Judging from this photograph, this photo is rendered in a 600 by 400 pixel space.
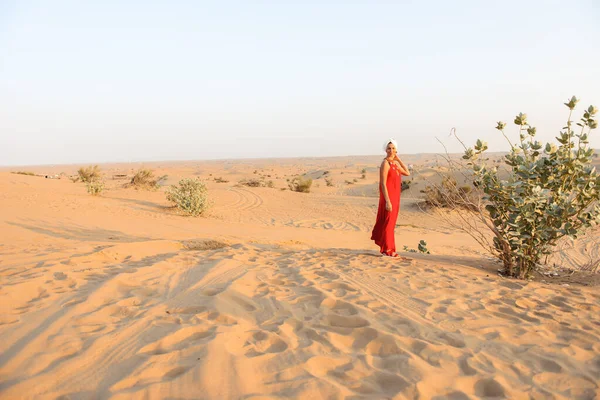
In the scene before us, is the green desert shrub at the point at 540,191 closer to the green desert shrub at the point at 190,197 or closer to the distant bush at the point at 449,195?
the distant bush at the point at 449,195

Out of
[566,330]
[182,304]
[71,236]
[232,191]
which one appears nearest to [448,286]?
[566,330]

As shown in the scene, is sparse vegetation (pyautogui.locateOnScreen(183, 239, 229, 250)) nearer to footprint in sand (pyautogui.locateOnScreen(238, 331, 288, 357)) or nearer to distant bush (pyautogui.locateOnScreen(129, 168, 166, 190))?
footprint in sand (pyautogui.locateOnScreen(238, 331, 288, 357))

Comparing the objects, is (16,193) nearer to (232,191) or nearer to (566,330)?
(232,191)

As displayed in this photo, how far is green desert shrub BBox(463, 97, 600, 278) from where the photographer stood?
4.26 meters

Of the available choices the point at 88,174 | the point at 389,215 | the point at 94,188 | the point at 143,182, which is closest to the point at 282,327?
the point at 389,215

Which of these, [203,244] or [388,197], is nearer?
[388,197]

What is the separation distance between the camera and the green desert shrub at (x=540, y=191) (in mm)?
4258

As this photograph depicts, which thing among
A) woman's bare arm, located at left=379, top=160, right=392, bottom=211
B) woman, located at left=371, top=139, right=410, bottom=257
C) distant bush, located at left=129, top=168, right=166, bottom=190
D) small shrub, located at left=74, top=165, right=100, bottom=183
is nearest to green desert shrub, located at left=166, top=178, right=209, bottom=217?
distant bush, located at left=129, top=168, right=166, bottom=190

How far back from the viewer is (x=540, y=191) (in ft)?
13.8

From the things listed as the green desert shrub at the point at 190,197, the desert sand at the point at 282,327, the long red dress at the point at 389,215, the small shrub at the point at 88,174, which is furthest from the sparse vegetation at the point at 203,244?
the small shrub at the point at 88,174

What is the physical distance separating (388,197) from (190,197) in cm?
803

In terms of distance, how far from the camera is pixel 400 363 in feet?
7.80

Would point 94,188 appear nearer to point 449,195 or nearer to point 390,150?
point 390,150

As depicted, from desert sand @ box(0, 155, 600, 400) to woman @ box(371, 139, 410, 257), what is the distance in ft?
0.91
